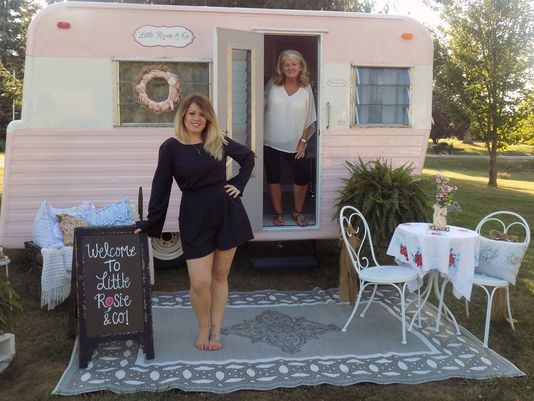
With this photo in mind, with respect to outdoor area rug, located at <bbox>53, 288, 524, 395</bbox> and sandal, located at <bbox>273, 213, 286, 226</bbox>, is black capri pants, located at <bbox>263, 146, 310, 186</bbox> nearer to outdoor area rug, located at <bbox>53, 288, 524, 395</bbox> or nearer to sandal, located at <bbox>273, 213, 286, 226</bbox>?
sandal, located at <bbox>273, 213, 286, 226</bbox>

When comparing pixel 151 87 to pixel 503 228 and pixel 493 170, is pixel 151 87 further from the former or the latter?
pixel 493 170

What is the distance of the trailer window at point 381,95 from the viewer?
18.8 ft

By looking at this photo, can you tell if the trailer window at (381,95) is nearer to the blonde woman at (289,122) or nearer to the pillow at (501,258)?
the blonde woman at (289,122)

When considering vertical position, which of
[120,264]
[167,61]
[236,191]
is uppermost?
[167,61]

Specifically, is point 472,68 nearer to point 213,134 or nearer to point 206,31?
point 206,31

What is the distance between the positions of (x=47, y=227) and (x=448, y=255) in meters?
3.45

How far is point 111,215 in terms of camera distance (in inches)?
206

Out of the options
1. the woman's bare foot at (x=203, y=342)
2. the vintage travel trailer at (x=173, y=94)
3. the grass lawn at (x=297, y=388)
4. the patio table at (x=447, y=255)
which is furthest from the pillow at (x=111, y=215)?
the patio table at (x=447, y=255)

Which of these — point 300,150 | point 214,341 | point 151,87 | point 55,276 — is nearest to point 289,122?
point 300,150

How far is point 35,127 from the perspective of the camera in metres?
5.19

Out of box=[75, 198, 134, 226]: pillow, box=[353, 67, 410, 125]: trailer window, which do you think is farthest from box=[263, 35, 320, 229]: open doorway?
box=[75, 198, 134, 226]: pillow

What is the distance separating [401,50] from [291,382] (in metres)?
3.76

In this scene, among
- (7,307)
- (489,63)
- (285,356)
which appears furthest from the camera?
(489,63)

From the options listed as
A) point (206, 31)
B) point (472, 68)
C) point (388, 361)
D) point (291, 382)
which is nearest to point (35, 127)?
point (206, 31)
